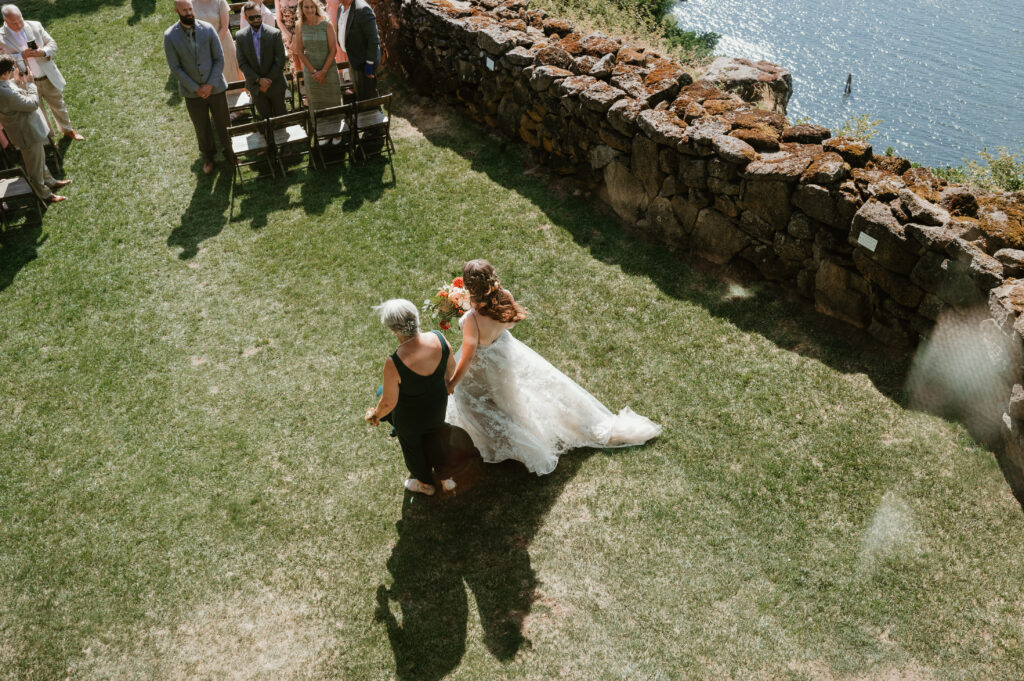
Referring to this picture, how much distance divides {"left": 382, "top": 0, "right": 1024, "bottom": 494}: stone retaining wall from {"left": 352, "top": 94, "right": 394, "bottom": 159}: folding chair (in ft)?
4.99

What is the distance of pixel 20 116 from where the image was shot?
9.02 metres

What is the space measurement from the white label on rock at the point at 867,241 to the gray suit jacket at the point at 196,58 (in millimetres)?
8273

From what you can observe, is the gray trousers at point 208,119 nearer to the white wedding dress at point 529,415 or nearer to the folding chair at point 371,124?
the folding chair at point 371,124

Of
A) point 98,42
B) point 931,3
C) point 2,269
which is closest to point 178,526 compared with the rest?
point 2,269

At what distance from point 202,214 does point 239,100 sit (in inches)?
111

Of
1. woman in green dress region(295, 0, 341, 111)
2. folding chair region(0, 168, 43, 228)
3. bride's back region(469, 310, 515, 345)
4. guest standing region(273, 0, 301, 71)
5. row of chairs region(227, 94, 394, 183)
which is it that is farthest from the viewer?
guest standing region(273, 0, 301, 71)

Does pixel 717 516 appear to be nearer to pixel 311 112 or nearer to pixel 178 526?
pixel 178 526

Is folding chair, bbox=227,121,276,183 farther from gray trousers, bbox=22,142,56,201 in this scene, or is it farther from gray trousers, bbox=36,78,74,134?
gray trousers, bbox=36,78,74,134

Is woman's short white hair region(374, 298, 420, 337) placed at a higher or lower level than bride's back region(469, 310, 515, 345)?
higher

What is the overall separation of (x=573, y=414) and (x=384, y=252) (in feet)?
12.1

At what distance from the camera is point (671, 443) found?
5.93 metres

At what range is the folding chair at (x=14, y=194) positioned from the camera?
29.6 feet

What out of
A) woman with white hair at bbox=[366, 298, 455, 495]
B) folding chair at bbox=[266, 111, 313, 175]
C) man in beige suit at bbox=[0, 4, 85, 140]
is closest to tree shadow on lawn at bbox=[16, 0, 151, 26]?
man in beige suit at bbox=[0, 4, 85, 140]

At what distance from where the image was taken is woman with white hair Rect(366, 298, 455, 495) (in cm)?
467
